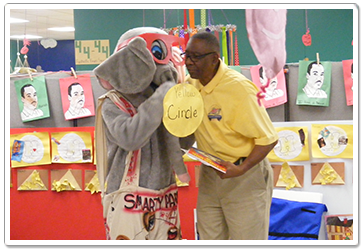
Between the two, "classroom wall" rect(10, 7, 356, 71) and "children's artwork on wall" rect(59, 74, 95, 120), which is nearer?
"children's artwork on wall" rect(59, 74, 95, 120)

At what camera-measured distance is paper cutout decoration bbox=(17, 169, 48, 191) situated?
98.2 inches

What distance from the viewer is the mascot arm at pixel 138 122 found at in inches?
53.2

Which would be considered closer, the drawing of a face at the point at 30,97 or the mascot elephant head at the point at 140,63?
the mascot elephant head at the point at 140,63

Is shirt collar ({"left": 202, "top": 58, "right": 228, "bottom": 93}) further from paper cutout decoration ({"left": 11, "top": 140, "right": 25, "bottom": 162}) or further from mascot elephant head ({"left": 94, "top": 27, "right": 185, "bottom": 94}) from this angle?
paper cutout decoration ({"left": 11, "top": 140, "right": 25, "bottom": 162})

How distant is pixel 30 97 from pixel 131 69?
51.2 inches

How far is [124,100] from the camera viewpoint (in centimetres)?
148

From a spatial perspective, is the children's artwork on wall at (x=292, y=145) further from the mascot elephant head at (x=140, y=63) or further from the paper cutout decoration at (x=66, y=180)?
the paper cutout decoration at (x=66, y=180)

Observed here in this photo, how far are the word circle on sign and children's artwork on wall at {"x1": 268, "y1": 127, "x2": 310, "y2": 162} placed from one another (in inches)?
45.4

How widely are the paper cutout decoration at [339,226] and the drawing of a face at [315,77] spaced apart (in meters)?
0.77

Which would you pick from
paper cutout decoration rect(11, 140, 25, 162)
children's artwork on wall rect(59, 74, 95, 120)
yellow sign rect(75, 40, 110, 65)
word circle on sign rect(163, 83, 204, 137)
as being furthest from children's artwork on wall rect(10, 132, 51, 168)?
word circle on sign rect(163, 83, 204, 137)

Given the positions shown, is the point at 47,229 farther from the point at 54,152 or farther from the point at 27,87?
the point at 27,87

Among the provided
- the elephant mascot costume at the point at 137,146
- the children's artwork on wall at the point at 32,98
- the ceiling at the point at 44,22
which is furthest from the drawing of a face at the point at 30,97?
the ceiling at the point at 44,22

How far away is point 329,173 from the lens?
226 centimetres

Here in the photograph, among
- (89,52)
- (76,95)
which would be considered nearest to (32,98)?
(76,95)
